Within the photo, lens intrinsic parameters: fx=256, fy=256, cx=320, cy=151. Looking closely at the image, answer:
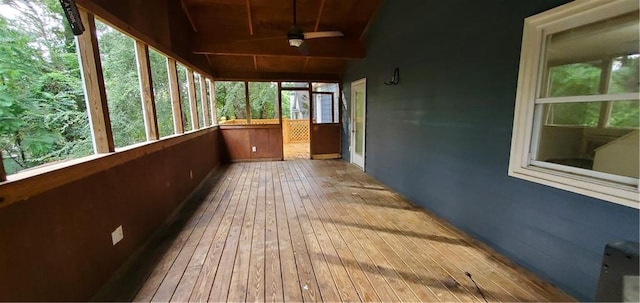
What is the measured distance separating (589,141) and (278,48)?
4238 mm

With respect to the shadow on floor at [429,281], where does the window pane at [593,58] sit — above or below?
above

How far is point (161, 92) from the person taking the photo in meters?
3.21

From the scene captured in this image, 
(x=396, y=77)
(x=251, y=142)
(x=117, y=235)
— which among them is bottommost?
(x=117, y=235)

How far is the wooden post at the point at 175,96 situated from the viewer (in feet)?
11.5

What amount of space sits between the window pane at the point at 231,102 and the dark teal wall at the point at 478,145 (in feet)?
12.9

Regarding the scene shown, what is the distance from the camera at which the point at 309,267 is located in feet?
6.79

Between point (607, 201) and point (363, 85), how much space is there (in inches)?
168

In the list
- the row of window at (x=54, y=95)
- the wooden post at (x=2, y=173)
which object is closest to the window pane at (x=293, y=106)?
the row of window at (x=54, y=95)

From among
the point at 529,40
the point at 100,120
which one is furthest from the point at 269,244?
the point at 529,40

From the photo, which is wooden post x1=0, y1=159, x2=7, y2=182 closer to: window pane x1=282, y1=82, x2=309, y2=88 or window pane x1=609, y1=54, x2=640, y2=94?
window pane x1=609, y1=54, x2=640, y2=94

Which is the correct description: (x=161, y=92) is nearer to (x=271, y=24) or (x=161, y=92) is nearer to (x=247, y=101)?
(x=271, y=24)

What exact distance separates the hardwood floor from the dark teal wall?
0.21 m

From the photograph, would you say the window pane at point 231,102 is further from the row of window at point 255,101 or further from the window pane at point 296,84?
the window pane at point 296,84

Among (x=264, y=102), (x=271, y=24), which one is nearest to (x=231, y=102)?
(x=264, y=102)
